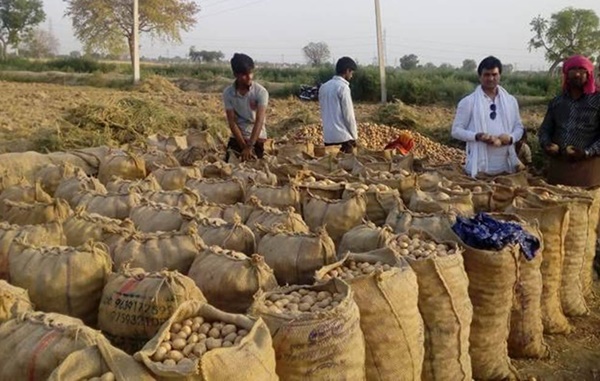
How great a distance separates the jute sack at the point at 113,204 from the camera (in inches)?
175

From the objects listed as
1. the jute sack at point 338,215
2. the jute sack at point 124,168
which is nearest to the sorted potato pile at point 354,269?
the jute sack at point 338,215

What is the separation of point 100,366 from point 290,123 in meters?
11.3

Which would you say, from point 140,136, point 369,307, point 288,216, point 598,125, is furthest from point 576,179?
point 140,136

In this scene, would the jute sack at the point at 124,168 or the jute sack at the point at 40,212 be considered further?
the jute sack at the point at 124,168

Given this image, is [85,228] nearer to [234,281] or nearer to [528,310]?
[234,281]

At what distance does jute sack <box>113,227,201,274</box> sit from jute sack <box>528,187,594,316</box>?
239 cm

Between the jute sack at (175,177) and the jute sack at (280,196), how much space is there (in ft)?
2.95

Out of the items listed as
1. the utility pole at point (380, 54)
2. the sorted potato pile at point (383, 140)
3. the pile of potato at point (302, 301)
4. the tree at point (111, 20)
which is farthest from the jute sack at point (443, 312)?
the tree at point (111, 20)

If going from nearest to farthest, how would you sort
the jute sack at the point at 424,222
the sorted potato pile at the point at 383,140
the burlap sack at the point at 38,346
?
the burlap sack at the point at 38,346, the jute sack at the point at 424,222, the sorted potato pile at the point at 383,140

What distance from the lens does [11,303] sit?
2750 mm

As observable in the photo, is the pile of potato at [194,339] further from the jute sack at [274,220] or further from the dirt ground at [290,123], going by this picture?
the dirt ground at [290,123]

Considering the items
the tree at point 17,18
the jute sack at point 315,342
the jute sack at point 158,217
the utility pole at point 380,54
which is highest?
the tree at point 17,18

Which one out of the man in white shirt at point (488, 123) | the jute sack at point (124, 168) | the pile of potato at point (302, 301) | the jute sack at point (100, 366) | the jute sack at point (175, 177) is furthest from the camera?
the jute sack at point (124, 168)

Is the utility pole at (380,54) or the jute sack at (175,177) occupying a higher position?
the utility pole at (380,54)
